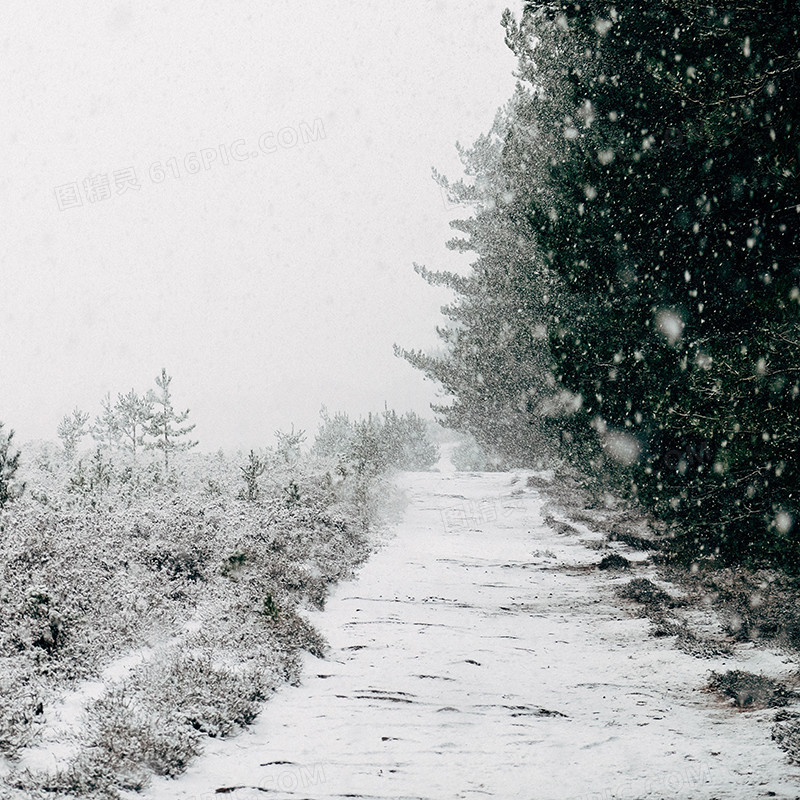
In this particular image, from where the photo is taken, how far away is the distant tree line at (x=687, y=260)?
232 inches

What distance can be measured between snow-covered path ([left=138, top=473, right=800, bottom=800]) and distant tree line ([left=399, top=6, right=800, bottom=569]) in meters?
1.68

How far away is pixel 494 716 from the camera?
546 centimetres

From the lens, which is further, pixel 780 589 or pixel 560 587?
pixel 560 587

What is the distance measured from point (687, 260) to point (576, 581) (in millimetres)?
5574

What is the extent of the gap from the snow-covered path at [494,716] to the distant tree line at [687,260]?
1677 millimetres

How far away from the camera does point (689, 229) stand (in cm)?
788

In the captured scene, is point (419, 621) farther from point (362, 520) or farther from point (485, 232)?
point (485, 232)

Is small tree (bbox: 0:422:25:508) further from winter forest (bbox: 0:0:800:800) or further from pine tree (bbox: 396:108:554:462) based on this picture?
pine tree (bbox: 396:108:554:462)

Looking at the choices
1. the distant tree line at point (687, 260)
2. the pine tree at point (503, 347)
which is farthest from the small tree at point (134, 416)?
the distant tree line at point (687, 260)

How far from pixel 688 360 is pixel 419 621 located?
15.4 ft

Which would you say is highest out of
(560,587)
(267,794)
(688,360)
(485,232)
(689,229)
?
(485,232)

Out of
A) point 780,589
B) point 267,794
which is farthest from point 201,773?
point 780,589

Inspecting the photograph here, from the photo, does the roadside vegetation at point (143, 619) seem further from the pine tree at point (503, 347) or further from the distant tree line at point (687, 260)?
the pine tree at point (503, 347)

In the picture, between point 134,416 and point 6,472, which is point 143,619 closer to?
point 6,472
